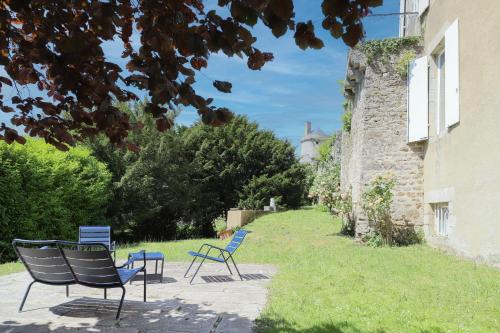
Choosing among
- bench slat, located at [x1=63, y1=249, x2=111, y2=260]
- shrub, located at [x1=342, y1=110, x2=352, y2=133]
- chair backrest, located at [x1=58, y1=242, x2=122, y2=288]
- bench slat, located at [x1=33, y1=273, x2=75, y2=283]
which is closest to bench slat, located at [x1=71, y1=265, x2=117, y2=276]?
chair backrest, located at [x1=58, y1=242, x2=122, y2=288]

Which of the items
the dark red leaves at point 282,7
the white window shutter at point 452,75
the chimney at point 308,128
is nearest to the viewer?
the dark red leaves at point 282,7

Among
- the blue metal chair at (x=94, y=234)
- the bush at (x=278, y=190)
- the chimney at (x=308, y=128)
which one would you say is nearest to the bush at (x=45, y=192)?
the blue metal chair at (x=94, y=234)

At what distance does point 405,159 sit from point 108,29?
386 inches

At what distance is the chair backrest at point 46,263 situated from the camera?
4.64m

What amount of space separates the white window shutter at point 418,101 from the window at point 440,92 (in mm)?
253

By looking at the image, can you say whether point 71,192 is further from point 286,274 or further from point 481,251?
point 481,251

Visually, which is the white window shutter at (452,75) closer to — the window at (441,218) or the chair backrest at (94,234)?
the window at (441,218)

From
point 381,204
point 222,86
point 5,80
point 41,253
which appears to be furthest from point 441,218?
point 5,80

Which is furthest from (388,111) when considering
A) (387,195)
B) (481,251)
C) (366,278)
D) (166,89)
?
(166,89)

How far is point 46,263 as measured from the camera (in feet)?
15.4

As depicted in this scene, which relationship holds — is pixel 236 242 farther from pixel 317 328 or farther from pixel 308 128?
pixel 308 128

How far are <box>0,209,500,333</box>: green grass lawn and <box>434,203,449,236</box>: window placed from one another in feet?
1.87

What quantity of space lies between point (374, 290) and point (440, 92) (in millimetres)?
6477

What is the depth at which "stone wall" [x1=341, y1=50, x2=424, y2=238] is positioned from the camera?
36.7ft
